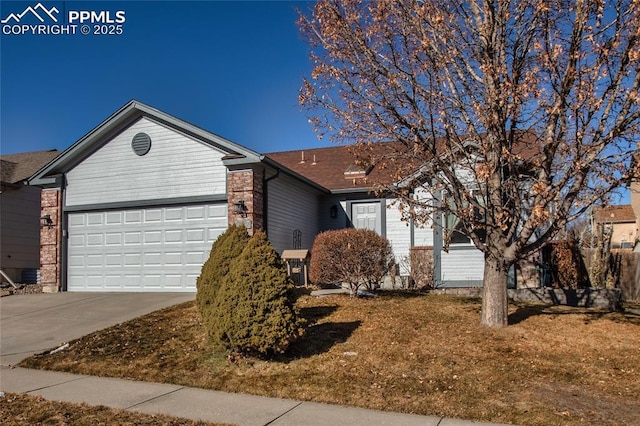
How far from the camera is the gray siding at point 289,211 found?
1397cm

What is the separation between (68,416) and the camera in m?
5.28

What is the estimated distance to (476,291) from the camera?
13.6m

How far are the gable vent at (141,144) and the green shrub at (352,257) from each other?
252 inches

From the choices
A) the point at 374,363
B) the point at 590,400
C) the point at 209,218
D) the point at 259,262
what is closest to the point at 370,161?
the point at 259,262

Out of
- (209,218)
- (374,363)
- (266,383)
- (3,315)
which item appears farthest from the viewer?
(209,218)

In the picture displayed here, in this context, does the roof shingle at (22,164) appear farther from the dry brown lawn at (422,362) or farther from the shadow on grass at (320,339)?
the shadow on grass at (320,339)

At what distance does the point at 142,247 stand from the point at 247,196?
378 centimetres

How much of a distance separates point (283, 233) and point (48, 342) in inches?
276

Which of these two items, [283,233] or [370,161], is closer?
[370,161]

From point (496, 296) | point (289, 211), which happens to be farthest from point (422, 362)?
point (289, 211)

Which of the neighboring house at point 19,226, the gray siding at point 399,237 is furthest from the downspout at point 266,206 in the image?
the neighboring house at point 19,226

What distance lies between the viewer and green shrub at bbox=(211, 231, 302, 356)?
6.84 meters

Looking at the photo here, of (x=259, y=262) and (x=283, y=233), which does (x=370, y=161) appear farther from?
(x=283, y=233)

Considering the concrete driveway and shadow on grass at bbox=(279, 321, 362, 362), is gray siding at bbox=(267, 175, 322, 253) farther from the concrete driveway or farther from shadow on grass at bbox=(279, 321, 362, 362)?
shadow on grass at bbox=(279, 321, 362, 362)
